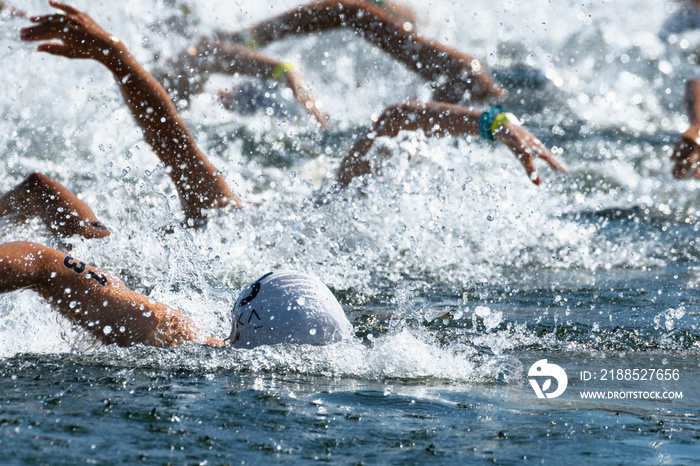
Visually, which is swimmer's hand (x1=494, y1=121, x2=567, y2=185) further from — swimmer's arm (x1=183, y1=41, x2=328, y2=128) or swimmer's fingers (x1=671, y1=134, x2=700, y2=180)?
swimmer's arm (x1=183, y1=41, x2=328, y2=128)

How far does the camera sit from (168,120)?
4715 mm

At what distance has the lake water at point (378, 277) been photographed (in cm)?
273

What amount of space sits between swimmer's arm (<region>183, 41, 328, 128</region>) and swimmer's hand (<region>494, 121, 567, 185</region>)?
8.68ft

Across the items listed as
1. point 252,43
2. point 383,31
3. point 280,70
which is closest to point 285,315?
point 383,31

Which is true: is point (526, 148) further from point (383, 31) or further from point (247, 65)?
point (247, 65)

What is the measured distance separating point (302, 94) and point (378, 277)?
2.69 metres

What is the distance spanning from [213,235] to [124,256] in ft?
2.12

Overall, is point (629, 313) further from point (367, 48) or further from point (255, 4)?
point (255, 4)

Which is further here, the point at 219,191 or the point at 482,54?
the point at 482,54

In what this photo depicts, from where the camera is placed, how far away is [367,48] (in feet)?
39.6

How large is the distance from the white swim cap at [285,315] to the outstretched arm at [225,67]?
3869 millimetres

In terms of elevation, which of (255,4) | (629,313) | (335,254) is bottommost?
(629,313)

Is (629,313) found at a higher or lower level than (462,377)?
higher

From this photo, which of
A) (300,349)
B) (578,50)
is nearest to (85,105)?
(300,349)
